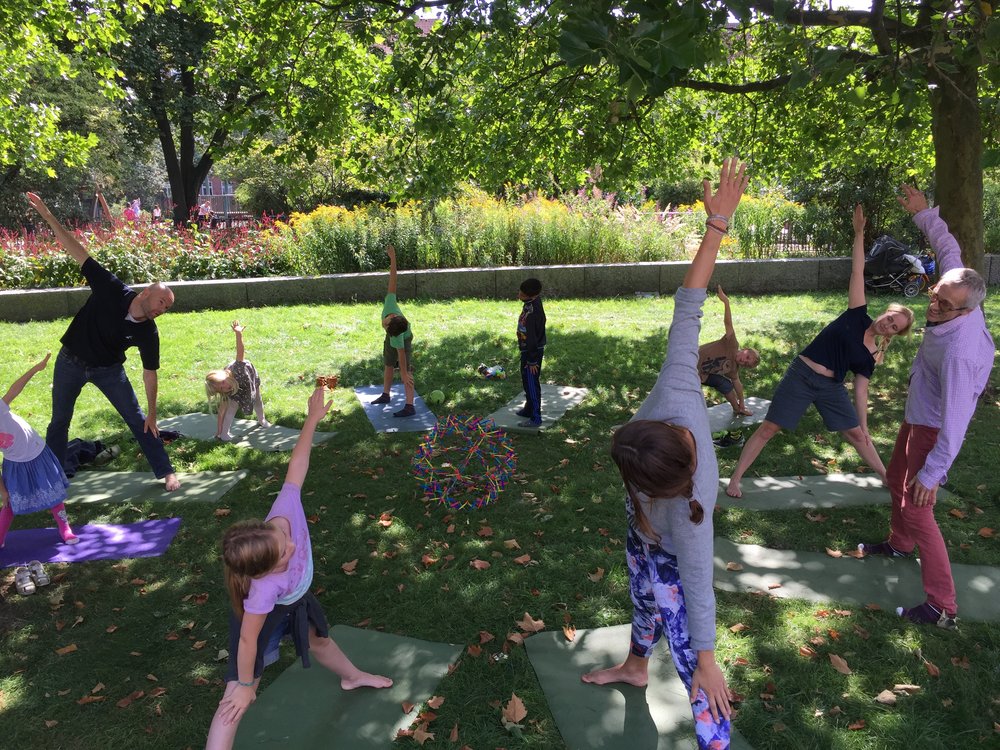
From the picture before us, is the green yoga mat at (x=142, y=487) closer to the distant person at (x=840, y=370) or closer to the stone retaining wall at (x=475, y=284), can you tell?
the distant person at (x=840, y=370)

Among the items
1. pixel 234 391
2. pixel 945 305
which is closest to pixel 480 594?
pixel 945 305

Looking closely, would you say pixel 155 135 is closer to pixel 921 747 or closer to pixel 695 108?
pixel 695 108

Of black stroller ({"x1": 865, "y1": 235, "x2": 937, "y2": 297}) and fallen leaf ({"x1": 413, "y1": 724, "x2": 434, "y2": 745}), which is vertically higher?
black stroller ({"x1": 865, "y1": 235, "x2": 937, "y2": 297})

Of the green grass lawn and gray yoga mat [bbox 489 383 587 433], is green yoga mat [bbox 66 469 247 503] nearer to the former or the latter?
the green grass lawn

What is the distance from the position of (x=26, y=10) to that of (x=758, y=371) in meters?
10.2

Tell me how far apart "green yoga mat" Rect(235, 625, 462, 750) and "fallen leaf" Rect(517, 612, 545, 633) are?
1.34ft

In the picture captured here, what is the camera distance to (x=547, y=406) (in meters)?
7.72

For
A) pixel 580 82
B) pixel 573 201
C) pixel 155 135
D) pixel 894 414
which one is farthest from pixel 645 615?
pixel 155 135

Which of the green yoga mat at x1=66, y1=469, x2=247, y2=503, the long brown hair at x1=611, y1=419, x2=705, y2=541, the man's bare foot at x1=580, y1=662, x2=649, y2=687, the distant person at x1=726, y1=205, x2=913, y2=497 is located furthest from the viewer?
the green yoga mat at x1=66, y1=469, x2=247, y2=503

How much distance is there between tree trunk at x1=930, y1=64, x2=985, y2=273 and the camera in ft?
23.3

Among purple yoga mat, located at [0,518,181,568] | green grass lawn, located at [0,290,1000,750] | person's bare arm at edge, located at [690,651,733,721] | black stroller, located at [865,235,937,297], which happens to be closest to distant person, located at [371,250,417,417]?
green grass lawn, located at [0,290,1000,750]

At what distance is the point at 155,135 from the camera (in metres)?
22.4

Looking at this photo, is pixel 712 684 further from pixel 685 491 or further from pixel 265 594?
A: pixel 265 594

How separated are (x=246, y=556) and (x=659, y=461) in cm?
168
